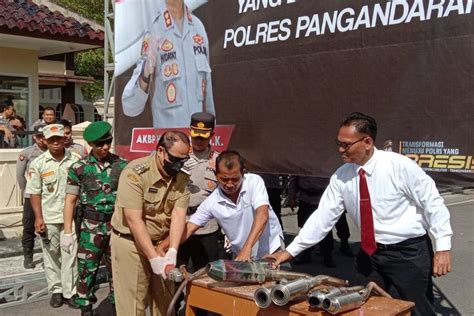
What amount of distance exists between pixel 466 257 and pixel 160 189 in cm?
519

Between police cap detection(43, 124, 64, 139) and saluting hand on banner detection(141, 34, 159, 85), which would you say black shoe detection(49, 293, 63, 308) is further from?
saluting hand on banner detection(141, 34, 159, 85)

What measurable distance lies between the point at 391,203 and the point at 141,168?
4.86 ft

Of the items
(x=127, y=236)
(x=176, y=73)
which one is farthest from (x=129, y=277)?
(x=176, y=73)

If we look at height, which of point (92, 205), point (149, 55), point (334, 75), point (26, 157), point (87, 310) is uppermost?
point (149, 55)

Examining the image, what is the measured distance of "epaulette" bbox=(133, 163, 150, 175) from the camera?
11.3ft

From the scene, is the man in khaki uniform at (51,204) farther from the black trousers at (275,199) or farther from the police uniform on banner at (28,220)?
the black trousers at (275,199)

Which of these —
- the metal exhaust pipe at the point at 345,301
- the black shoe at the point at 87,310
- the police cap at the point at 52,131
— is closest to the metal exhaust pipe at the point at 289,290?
the metal exhaust pipe at the point at 345,301

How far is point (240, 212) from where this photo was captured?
367cm

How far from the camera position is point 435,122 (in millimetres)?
4109

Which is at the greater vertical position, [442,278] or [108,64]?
[108,64]

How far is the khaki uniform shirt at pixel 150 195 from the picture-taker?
134 inches

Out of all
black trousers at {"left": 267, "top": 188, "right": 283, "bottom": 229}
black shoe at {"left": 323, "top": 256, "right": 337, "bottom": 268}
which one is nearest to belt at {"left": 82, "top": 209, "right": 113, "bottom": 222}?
black trousers at {"left": 267, "top": 188, "right": 283, "bottom": 229}

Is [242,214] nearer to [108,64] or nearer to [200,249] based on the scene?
[200,249]

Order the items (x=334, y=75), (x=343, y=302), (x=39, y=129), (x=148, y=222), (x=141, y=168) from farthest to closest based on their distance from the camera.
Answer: (x=39, y=129)
(x=334, y=75)
(x=148, y=222)
(x=141, y=168)
(x=343, y=302)
